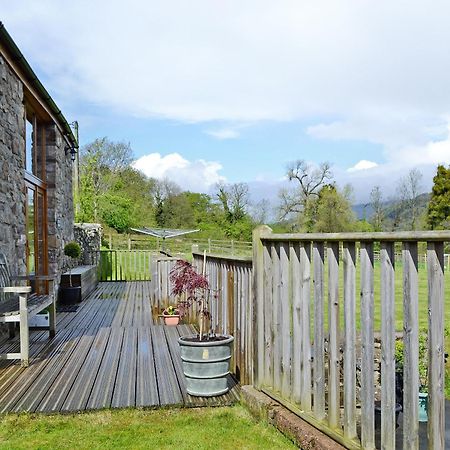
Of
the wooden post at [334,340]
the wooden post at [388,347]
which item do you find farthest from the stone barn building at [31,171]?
the wooden post at [388,347]

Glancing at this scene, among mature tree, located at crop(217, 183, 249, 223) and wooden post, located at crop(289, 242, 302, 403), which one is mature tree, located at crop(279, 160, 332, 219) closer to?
mature tree, located at crop(217, 183, 249, 223)

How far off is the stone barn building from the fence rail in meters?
4.22

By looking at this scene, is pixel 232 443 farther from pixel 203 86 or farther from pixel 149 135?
pixel 149 135

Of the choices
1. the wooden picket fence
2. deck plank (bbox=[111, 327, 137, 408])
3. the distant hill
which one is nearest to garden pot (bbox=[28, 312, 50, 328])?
deck plank (bbox=[111, 327, 137, 408])

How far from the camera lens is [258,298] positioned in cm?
371

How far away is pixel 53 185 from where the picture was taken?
33.9 ft

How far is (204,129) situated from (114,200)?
64.7 ft

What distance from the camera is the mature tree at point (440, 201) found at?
2970 centimetres

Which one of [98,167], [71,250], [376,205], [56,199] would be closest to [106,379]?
[56,199]

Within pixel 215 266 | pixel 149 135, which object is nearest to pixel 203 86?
pixel 215 266

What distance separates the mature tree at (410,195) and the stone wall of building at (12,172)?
31.0 meters

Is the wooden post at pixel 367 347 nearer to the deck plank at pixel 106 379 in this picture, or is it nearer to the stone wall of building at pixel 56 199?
the deck plank at pixel 106 379

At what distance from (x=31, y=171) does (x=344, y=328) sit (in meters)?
7.75

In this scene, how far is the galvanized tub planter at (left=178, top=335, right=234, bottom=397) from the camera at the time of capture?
A: 3852mm
